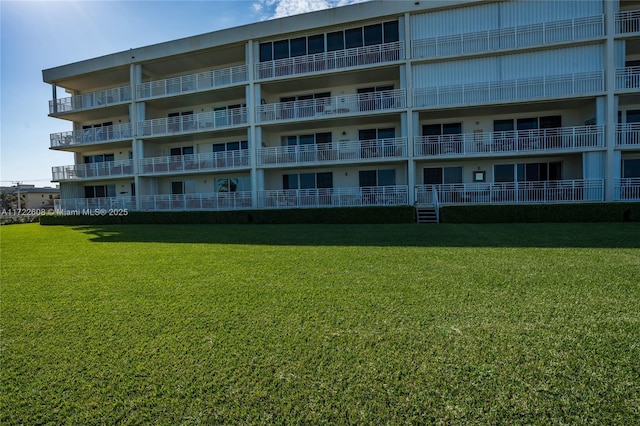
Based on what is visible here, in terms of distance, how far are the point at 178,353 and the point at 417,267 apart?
13.5 feet

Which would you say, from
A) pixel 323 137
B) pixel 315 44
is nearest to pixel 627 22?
pixel 315 44

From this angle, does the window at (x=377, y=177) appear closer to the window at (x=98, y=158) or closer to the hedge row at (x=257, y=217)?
the hedge row at (x=257, y=217)

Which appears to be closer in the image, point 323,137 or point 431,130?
point 431,130

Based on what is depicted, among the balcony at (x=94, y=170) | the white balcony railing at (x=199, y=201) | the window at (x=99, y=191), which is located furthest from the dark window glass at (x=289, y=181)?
the window at (x=99, y=191)

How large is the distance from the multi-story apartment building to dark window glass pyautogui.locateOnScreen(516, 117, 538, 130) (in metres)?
0.07

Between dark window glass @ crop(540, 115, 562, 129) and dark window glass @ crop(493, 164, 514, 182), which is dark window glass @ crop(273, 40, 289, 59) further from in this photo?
dark window glass @ crop(540, 115, 562, 129)

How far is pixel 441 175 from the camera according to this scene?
59.0 feet

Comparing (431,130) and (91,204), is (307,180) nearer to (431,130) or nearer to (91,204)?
(431,130)

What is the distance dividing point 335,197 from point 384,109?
5.34 m

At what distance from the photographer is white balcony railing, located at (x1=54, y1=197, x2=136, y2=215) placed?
2211cm

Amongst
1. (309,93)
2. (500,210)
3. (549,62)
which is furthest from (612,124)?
(309,93)

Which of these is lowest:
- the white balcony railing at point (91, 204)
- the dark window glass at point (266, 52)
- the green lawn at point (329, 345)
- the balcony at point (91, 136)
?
the green lawn at point (329, 345)

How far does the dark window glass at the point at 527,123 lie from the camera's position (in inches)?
671

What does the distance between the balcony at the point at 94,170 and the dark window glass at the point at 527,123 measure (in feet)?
78.4
